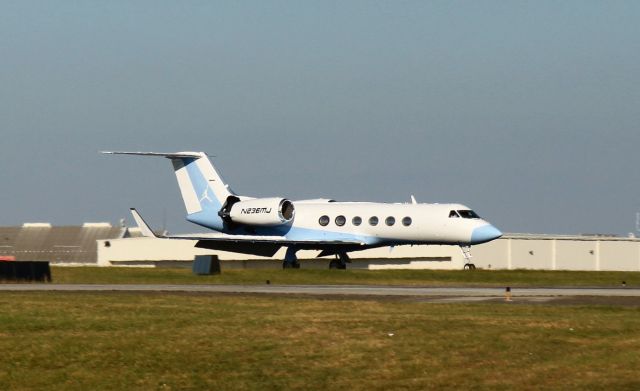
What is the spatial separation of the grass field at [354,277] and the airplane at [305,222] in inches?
140

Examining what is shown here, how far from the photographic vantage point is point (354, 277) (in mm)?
62219

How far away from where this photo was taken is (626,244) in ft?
320

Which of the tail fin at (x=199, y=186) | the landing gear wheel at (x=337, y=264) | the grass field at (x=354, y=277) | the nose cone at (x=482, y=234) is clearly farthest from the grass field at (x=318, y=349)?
the tail fin at (x=199, y=186)

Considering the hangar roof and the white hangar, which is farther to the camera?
the hangar roof

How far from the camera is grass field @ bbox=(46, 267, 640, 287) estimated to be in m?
58.0

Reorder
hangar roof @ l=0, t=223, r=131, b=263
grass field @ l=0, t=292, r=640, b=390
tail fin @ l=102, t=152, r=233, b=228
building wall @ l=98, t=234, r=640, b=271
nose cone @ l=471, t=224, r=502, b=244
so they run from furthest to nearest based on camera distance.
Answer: hangar roof @ l=0, t=223, r=131, b=263
building wall @ l=98, t=234, r=640, b=271
tail fin @ l=102, t=152, r=233, b=228
nose cone @ l=471, t=224, r=502, b=244
grass field @ l=0, t=292, r=640, b=390

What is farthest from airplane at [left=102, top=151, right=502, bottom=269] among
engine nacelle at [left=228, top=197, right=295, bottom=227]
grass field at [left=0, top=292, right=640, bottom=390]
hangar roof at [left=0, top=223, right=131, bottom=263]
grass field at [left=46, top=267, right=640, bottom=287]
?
hangar roof at [left=0, top=223, right=131, bottom=263]

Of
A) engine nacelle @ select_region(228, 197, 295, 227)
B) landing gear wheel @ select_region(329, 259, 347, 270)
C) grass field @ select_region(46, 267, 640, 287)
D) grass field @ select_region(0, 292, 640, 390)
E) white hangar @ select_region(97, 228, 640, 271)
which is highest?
engine nacelle @ select_region(228, 197, 295, 227)

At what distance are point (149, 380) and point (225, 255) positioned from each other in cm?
7410

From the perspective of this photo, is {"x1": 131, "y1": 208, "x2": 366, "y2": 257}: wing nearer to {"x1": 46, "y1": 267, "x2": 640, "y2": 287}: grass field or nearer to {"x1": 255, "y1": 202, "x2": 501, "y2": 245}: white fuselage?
{"x1": 255, "y1": 202, "x2": 501, "y2": 245}: white fuselage

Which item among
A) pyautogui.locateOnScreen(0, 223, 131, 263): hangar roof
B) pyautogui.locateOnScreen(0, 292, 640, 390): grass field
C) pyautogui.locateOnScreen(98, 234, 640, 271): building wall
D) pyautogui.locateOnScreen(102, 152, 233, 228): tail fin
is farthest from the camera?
pyautogui.locateOnScreen(0, 223, 131, 263): hangar roof

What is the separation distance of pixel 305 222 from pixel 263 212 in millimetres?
2673

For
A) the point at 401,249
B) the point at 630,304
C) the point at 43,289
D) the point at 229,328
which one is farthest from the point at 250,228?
the point at 229,328

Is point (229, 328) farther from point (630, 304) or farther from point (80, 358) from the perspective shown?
point (630, 304)
